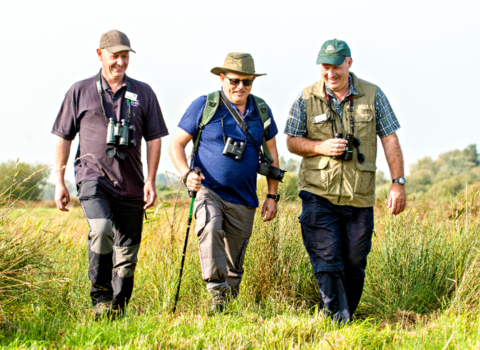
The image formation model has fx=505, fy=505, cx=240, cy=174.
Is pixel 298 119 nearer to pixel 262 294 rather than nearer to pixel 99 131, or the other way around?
pixel 262 294

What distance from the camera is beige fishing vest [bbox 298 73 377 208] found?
489 cm

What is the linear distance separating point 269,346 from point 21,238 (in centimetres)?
220

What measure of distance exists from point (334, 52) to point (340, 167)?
1.11m

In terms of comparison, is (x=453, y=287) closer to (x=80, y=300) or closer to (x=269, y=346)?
(x=269, y=346)

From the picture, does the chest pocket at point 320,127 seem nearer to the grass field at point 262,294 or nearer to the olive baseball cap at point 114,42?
the grass field at point 262,294

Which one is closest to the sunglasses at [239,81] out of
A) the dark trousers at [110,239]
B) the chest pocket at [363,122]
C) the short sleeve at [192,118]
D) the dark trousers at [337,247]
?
the short sleeve at [192,118]

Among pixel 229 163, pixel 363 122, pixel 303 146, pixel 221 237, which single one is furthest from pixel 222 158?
pixel 363 122

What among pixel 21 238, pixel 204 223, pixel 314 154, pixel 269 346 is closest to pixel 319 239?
pixel 314 154

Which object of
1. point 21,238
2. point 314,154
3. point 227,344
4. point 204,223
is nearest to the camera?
point 227,344

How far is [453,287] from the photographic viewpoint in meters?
5.23

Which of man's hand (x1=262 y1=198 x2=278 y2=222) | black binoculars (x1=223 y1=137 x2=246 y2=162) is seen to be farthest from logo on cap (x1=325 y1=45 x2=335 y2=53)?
man's hand (x1=262 y1=198 x2=278 y2=222)

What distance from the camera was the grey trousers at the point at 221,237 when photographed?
4.62 meters

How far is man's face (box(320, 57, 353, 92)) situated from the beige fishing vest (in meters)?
0.11

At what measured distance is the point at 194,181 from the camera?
4.52 metres
